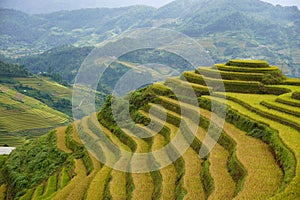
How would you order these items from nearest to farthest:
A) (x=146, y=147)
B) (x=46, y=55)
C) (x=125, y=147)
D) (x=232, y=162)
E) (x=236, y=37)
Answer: (x=232, y=162) → (x=146, y=147) → (x=125, y=147) → (x=46, y=55) → (x=236, y=37)

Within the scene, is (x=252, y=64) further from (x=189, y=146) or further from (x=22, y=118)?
(x=22, y=118)

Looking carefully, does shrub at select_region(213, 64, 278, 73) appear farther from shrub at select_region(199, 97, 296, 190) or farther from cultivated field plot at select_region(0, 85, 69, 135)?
cultivated field plot at select_region(0, 85, 69, 135)

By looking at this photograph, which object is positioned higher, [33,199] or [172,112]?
[172,112]

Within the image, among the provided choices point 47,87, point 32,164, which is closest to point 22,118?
point 47,87

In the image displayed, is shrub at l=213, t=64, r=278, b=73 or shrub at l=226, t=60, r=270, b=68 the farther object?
shrub at l=226, t=60, r=270, b=68

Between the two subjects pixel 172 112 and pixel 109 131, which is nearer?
pixel 172 112

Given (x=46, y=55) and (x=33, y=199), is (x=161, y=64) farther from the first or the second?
(x=33, y=199)

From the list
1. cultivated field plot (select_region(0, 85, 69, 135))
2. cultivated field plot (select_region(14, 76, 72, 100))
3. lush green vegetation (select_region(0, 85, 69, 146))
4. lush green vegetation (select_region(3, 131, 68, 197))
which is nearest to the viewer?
lush green vegetation (select_region(3, 131, 68, 197))

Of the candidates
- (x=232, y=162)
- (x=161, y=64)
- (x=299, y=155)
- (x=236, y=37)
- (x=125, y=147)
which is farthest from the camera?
(x=236, y=37)

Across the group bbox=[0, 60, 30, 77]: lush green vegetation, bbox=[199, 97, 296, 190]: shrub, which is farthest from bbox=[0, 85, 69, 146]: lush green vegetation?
bbox=[199, 97, 296, 190]: shrub

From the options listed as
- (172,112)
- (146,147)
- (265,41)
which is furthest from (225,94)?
(265,41)
